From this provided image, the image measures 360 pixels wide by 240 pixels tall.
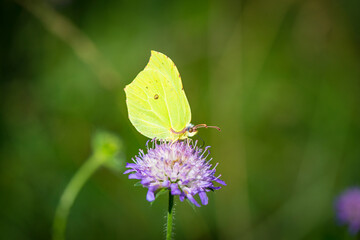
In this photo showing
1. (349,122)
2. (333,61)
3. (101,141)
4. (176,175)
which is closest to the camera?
(176,175)

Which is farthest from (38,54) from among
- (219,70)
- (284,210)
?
(284,210)

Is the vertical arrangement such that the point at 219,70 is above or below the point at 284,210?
above

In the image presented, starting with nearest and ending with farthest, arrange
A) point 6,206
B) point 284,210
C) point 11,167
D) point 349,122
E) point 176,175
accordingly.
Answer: point 176,175, point 6,206, point 11,167, point 284,210, point 349,122

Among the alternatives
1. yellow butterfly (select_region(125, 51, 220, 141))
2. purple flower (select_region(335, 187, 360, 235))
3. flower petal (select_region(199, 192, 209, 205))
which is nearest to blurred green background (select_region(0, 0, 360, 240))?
purple flower (select_region(335, 187, 360, 235))

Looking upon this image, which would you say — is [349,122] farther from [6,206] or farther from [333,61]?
[6,206]

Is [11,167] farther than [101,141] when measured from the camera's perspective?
Yes

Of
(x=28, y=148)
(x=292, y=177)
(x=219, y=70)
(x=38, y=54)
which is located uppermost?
(x=38, y=54)
